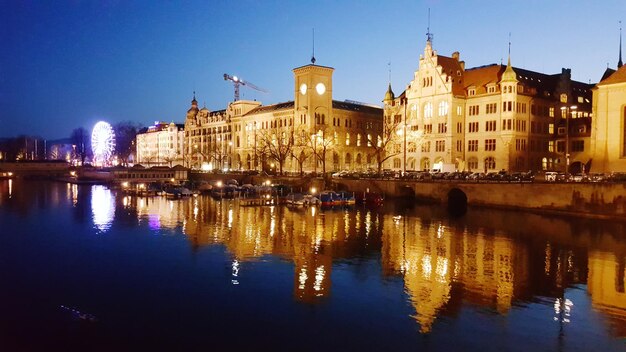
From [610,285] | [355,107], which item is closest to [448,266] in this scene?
[610,285]

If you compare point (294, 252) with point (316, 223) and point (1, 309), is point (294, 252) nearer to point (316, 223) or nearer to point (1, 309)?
point (316, 223)

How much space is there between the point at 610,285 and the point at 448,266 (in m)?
9.38

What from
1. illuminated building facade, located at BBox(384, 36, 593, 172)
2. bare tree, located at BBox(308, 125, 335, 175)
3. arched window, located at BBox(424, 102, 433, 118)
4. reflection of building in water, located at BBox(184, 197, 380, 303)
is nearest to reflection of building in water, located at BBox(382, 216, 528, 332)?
reflection of building in water, located at BBox(184, 197, 380, 303)

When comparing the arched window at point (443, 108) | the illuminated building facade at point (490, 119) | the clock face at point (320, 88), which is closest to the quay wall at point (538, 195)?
the illuminated building facade at point (490, 119)

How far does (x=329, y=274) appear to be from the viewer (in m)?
32.8

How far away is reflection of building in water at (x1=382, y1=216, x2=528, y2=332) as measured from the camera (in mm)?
27438

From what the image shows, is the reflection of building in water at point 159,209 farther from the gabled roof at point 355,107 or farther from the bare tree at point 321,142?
the gabled roof at point 355,107

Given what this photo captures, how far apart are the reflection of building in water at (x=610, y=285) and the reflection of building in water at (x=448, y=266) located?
159 inches

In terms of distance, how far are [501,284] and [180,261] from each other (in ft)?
68.0


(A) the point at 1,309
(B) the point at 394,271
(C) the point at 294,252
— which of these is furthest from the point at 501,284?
(A) the point at 1,309

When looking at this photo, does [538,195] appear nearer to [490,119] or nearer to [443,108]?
[490,119]

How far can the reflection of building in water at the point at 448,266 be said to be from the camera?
2744 centimetres

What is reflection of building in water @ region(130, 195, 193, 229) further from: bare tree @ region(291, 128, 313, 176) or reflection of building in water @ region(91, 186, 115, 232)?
bare tree @ region(291, 128, 313, 176)

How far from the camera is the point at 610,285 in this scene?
31.1 metres
